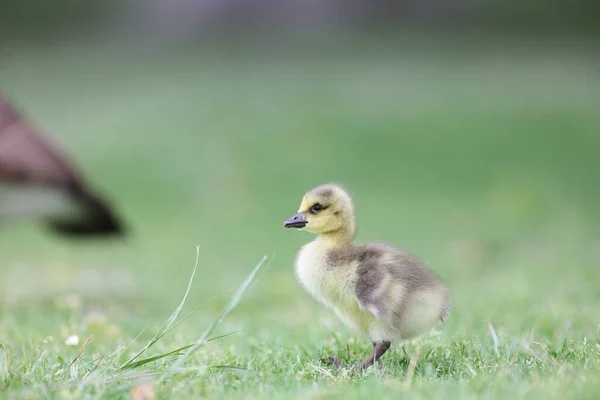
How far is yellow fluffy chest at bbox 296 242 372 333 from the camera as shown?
3.42 metres

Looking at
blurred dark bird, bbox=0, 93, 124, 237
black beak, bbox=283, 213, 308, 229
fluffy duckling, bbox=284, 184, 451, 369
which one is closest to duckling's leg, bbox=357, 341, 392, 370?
fluffy duckling, bbox=284, 184, 451, 369

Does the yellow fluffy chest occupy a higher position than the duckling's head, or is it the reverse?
the duckling's head

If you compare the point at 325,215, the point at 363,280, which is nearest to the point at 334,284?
the point at 363,280

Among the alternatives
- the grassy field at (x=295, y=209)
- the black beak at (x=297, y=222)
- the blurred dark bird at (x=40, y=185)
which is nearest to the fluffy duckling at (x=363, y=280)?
the black beak at (x=297, y=222)

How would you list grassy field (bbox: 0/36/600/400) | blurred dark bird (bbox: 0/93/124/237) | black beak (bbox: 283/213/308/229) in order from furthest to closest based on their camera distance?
blurred dark bird (bbox: 0/93/124/237) → black beak (bbox: 283/213/308/229) → grassy field (bbox: 0/36/600/400)

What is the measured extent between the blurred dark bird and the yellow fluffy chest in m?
3.92

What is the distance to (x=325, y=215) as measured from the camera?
11.8ft

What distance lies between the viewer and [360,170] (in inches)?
606

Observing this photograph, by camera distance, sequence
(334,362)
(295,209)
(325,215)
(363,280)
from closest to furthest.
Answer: (363,280) < (334,362) < (325,215) < (295,209)

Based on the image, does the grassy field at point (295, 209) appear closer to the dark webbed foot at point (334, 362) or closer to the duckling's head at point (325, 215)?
the dark webbed foot at point (334, 362)

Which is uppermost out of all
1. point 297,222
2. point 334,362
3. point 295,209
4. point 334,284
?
point 297,222

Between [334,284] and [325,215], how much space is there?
13.1 inches

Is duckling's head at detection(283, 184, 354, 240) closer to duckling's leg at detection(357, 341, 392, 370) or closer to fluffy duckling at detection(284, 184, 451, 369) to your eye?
fluffy duckling at detection(284, 184, 451, 369)

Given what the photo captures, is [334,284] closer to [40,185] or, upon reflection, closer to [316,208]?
[316,208]
